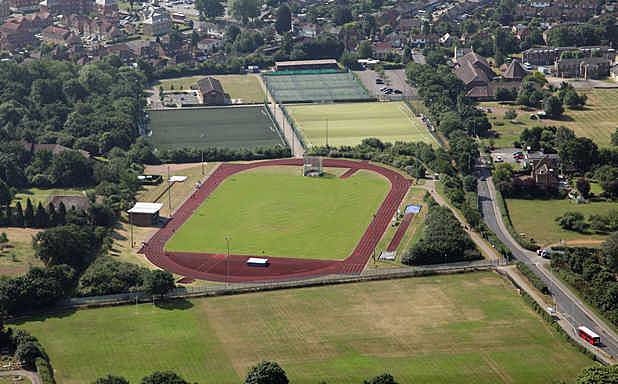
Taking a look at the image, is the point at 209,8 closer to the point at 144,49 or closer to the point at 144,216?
the point at 144,49

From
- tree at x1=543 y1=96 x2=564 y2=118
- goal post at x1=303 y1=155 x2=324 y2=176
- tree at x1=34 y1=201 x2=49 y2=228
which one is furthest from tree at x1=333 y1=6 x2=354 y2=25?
tree at x1=34 y1=201 x2=49 y2=228

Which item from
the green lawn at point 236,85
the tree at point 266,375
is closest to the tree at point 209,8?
the green lawn at point 236,85

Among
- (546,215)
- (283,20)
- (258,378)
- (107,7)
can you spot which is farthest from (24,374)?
(107,7)

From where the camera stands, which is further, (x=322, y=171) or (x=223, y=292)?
(x=322, y=171)

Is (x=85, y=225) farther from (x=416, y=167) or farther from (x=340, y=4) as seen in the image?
(x=340, y=4)

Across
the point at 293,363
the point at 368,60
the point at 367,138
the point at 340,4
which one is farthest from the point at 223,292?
the point at 340,4

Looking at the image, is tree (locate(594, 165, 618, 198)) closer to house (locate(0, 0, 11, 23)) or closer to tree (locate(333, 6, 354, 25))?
tree (locate(333, 6, 354, 25))

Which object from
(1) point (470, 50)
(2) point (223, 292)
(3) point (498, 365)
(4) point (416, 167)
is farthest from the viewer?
(1) point (470, 50)

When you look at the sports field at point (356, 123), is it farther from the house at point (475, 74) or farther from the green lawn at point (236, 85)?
the house at point (475, 74)
